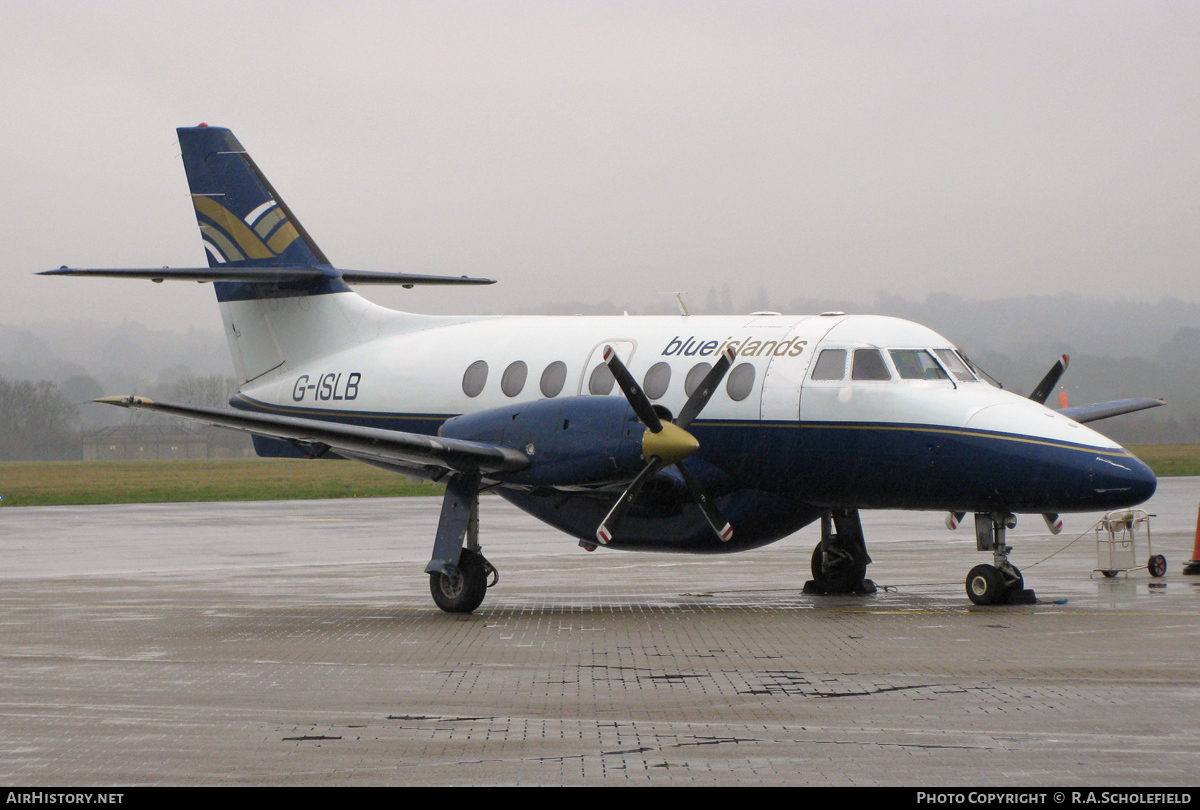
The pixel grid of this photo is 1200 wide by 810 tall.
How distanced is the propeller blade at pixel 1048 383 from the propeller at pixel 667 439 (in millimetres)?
4338

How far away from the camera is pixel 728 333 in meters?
16.8

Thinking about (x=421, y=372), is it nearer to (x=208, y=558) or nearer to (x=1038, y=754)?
(x=208, y=558)

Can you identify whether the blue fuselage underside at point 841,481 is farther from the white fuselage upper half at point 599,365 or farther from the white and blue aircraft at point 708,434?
the white fuselage upper half at point 599,365

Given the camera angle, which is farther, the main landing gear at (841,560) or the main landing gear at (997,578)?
the main landing gear at (841,560)

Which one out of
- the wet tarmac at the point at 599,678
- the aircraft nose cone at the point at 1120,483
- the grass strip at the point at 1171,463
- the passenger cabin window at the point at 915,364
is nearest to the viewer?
the wet tarmac at the point at 599,678

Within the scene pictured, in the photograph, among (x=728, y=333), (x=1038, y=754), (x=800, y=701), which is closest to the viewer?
(x=1038, y=754)

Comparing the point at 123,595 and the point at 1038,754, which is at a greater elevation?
the point at 1038,754

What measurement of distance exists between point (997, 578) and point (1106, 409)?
4.76 metres

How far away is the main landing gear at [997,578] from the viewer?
15.0 metres

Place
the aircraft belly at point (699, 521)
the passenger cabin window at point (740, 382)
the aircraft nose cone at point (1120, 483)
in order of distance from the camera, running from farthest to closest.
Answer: the aircraft belly at point (699, 521) → the passenger cabin window at point (740, 382) → the aircraft nose cone at point (1120, 483)

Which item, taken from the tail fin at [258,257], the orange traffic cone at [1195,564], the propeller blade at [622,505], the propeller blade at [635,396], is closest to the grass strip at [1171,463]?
the orange traffic cone at [1195,564]

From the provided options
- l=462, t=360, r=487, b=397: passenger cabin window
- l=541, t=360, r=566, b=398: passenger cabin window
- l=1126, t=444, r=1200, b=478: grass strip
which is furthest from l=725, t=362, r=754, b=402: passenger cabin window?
l=1126, t=444, r=1200, b=478: grass strip

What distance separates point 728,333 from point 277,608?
647 cm
